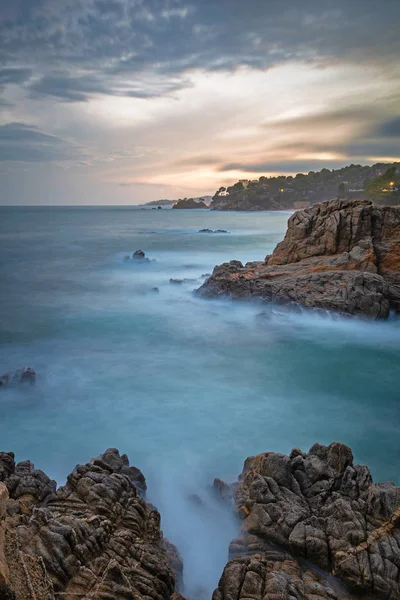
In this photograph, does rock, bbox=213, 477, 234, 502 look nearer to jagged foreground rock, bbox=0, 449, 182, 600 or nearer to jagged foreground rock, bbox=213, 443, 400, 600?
jagged foreground rock, bbox=213, 443, 400, 600

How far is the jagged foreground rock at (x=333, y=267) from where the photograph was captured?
59.2 ft

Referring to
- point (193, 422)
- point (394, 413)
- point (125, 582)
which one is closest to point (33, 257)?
point (193, 422)

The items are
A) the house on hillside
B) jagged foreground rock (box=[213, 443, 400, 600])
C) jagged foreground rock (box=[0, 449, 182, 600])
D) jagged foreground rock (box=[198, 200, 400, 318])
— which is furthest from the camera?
the house on hillside

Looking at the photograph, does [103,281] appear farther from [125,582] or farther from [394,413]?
[125,582]

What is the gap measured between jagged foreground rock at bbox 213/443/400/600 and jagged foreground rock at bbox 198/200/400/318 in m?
12.1

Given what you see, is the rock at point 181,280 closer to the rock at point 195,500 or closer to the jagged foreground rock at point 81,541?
the rock at point 195,500

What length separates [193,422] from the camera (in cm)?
1074

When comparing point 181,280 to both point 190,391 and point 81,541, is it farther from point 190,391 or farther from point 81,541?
point 81,541

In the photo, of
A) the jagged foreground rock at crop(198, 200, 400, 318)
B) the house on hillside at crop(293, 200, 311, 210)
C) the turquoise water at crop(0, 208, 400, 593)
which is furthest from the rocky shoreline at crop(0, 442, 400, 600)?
the house on hillside at crop(293, 200, 311, 210)

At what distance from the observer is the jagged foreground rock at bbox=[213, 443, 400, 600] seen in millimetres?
4898

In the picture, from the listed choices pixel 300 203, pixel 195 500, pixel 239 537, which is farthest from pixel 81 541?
pixel 300 203

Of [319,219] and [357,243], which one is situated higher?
[319,219]

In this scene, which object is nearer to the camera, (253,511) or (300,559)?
(300,559)

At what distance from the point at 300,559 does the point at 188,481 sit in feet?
10.9
